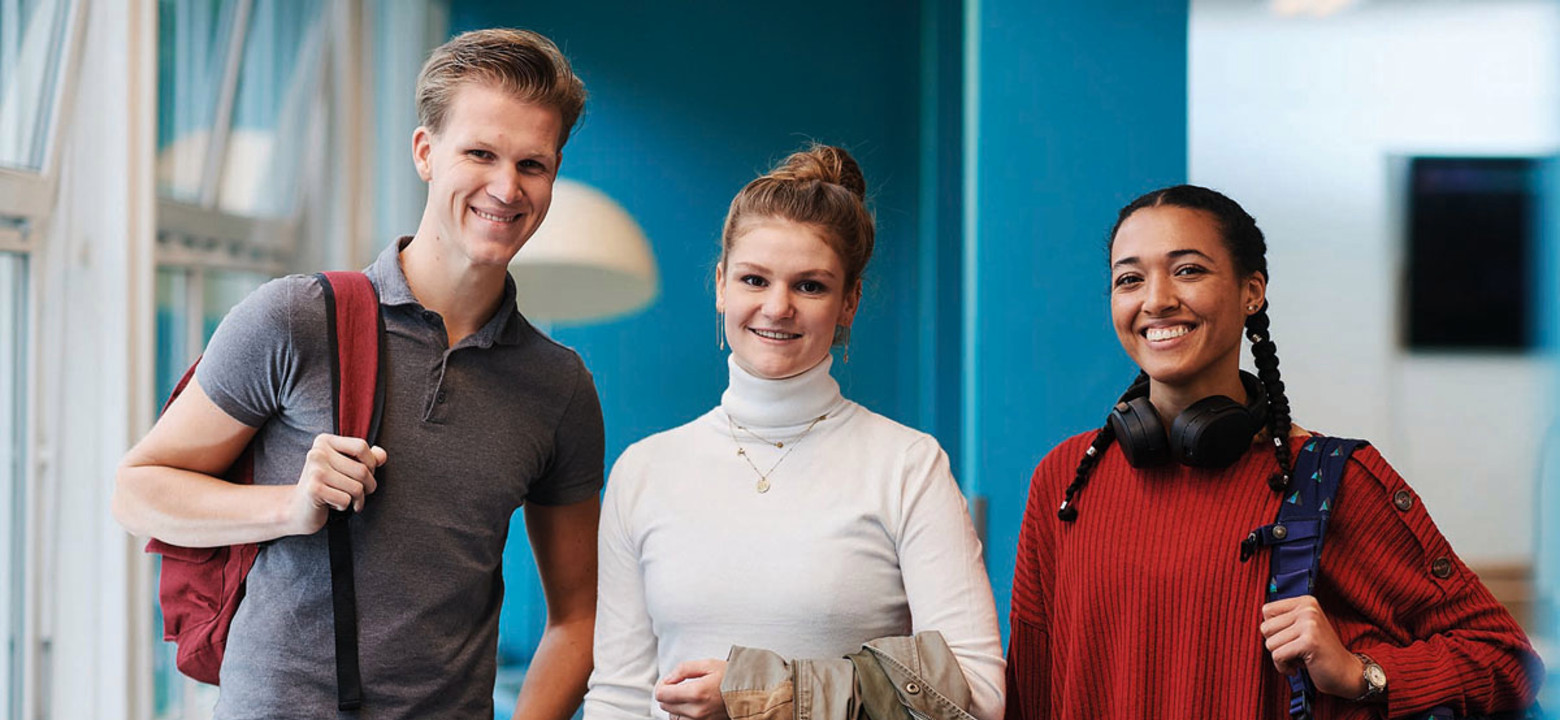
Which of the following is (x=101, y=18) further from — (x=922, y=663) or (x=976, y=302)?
(x=922, y=663)

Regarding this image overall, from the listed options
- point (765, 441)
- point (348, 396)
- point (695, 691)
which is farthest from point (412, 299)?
point (695, 691)

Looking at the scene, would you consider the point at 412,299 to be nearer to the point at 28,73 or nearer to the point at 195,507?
the point at 195,507

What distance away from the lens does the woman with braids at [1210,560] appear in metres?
1.37

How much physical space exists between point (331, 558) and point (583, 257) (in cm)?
206

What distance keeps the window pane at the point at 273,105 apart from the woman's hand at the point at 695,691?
8.22 ft

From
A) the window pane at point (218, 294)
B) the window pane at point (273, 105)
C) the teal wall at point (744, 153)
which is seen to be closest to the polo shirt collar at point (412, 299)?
the window pane at point (218, 294)

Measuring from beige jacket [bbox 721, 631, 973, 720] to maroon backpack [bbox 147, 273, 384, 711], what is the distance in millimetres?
454

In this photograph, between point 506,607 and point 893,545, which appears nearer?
point 893,545

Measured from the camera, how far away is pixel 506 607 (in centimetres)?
465

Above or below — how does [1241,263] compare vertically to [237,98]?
below

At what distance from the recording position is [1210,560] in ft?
4.79

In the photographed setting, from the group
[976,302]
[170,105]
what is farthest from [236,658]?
[170,105]

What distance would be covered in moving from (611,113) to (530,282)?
49.4 inches

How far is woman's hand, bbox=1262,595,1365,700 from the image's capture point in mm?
1331
